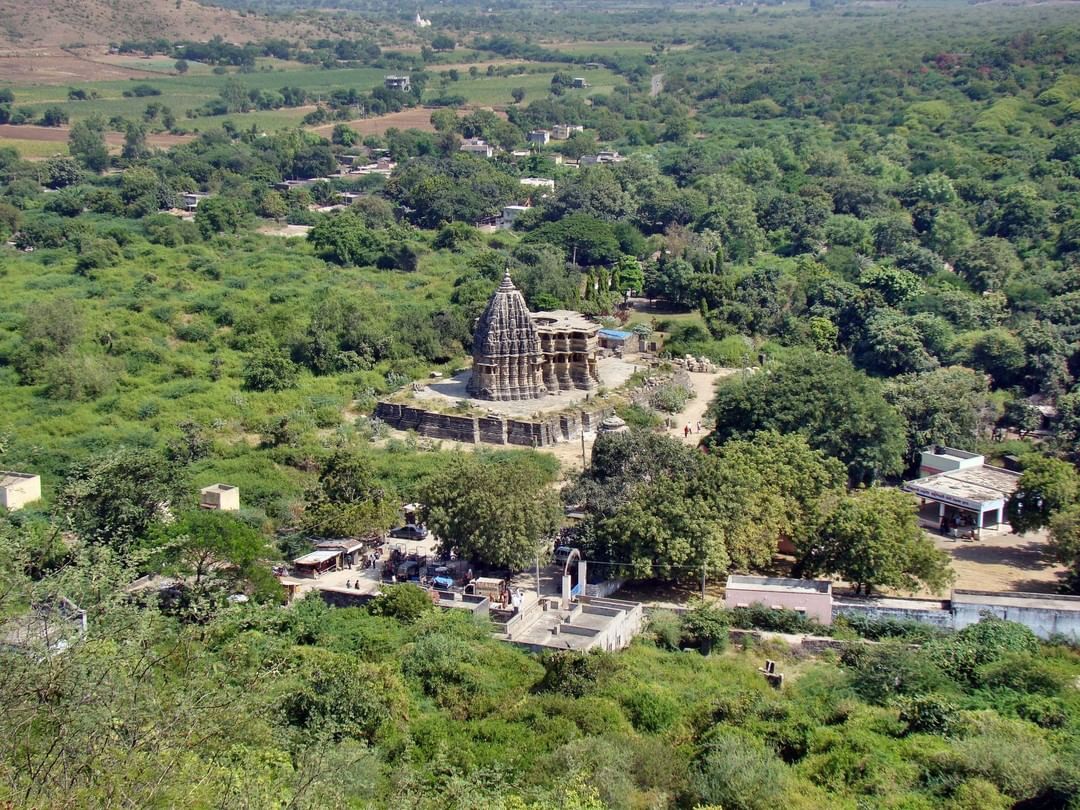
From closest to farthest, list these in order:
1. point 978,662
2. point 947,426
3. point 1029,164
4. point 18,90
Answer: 1. point 978,662
2. point 947,426
3. point 1029,164
4. point 18,90

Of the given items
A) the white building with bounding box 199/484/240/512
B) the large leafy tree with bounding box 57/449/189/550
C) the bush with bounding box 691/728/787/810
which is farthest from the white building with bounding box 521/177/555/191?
the bush with bounding box 691/728/787/810

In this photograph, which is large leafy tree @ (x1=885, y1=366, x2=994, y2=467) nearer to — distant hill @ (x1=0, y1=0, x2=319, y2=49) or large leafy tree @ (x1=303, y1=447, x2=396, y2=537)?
large leafy tree @ (x1=303, y1=447, x2=396, y2=537)

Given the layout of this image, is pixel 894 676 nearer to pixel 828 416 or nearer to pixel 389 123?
pixel 828 416

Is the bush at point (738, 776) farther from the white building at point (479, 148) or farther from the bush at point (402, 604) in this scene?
the white building at point (479, 148)

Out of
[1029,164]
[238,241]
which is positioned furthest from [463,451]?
[1029,164]

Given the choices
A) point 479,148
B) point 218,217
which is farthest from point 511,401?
point 479,148

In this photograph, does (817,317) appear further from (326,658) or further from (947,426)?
(326,658)
